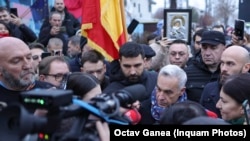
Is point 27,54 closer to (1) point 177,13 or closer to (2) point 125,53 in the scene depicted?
(2) point 125,53

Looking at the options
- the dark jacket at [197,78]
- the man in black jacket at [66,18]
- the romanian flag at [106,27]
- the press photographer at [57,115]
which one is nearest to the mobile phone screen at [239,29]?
the dark jacket at [197,78]

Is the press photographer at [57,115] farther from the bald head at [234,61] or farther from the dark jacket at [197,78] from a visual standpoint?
the dark jacket at [197,78]

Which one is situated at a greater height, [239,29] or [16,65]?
[16,65]

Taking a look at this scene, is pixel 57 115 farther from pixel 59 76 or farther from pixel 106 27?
pixel 106 27

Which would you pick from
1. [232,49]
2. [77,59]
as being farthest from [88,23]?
[232,49]

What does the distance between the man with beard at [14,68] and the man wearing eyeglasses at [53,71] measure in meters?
0.90

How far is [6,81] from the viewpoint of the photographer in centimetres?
421

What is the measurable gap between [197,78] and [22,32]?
→ 3.69m

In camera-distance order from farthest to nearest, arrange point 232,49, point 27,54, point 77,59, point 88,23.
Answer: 1. point 77,59
2. point 88,23
3. point 232,49
4. point 27,54

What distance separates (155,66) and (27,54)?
126 inches

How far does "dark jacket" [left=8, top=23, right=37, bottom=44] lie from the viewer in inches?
320

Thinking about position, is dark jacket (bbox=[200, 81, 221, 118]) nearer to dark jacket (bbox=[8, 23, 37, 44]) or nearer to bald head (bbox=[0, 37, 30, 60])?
bald head (bbox=[0, 37, 30, 60])

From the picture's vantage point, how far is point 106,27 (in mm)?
6160

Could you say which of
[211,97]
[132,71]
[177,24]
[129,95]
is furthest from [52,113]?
[177,24]
